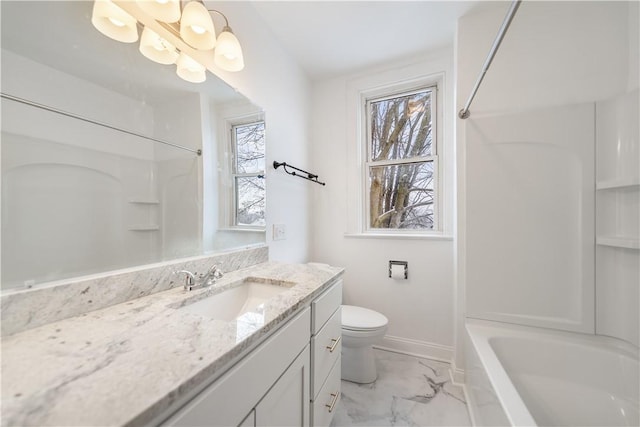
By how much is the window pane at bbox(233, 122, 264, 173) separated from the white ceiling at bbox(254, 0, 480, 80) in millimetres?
743

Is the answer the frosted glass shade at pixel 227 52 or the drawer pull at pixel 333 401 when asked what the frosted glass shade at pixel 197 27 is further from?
the drawer pull at pixel 333 401

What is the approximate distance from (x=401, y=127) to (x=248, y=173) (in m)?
1.45

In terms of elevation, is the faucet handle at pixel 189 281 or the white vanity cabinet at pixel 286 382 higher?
the faucet handle at pixel 189 281

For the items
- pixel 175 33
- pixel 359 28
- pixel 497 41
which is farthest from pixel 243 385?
pixel 359 28

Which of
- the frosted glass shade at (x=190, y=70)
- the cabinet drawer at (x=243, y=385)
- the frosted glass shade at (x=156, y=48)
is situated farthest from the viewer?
the frosted glass shade at (x=190, y=70)

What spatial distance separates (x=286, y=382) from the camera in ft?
2.55

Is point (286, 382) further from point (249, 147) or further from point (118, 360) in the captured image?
point (249, 147)

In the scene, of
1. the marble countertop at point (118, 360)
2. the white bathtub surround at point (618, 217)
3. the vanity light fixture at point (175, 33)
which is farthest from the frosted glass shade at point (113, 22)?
the white bathtub surround at point (618, 217)

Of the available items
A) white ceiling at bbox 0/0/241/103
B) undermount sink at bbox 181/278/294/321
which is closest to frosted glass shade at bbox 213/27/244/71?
white ceiling at bbox 0/0/241/103

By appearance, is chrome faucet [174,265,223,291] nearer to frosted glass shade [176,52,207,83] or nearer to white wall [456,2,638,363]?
frosted glass shade [176,52,207,83]

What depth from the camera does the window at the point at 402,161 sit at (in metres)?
1.99

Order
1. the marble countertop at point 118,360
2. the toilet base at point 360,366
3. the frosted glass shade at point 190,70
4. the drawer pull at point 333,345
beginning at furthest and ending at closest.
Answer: the toilet base at point 360,366, the drawer pull at point 333,345, the frosted glass shade at point 190,70, the marble countertop at point 118,360

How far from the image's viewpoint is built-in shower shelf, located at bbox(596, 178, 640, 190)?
1125mm

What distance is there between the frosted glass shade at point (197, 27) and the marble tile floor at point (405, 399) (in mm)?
2018
